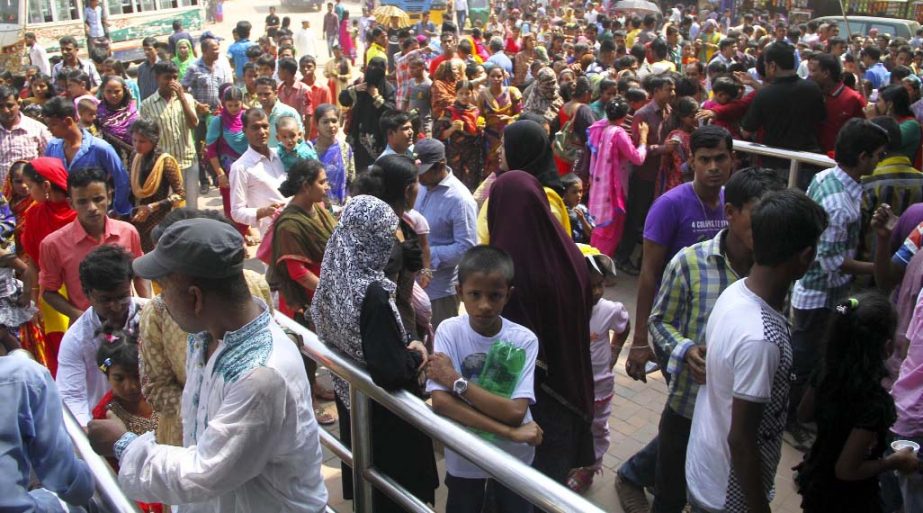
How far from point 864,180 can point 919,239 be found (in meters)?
0.93

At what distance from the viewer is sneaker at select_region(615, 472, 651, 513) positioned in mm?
4125

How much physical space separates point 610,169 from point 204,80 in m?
5.45

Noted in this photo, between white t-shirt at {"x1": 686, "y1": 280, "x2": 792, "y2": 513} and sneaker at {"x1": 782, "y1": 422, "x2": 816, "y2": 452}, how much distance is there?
211 cm

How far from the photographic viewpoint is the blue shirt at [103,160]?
5707mm

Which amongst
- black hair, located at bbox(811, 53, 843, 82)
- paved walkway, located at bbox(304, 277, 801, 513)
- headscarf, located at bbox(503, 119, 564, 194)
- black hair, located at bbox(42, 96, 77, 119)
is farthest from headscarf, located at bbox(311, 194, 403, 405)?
black hair, located at bbox(811, 53, 843, 82)

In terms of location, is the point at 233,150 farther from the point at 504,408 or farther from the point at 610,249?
the point at 504,408

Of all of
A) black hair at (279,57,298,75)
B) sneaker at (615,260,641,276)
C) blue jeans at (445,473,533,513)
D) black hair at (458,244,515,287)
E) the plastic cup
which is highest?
black hair at (279,57,298,75)

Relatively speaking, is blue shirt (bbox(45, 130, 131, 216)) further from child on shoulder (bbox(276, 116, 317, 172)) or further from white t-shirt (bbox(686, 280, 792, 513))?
white t-shirt (bbox(686, 280, 792, 513))

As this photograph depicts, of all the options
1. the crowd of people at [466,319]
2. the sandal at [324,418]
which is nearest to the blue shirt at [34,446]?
the crowd of people at [466,319]

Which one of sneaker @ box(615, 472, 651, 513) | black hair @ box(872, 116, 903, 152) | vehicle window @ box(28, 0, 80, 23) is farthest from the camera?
vehicle window @ box(28, 0, 80, 23)

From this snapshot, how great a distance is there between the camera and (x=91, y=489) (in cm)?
235

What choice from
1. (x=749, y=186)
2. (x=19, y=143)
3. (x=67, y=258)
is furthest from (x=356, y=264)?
(x=19, y=143)

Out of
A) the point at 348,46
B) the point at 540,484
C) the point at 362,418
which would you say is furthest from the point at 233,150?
the point at 348,46

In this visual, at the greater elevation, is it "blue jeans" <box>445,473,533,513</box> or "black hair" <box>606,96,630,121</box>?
"black hair" <box>606,96,630,121</box>
